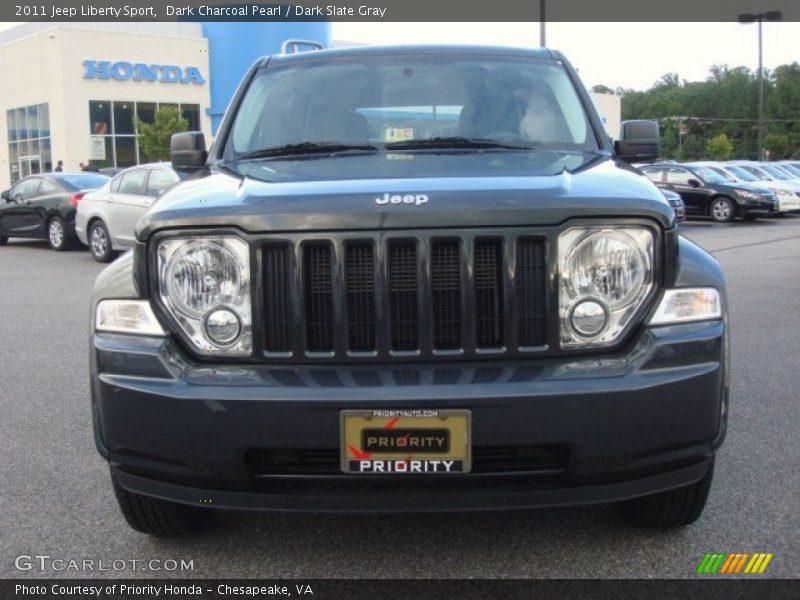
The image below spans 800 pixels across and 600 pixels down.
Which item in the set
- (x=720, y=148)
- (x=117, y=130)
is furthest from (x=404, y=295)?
(x=720, y=148)

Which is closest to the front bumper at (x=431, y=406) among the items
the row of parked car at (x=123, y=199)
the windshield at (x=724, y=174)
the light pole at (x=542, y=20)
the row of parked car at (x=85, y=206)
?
the row of parked car at (x=123, y=199)

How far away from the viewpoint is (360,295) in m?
2.87

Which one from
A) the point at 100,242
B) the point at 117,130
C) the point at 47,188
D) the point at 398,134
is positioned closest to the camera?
the point at 398,134

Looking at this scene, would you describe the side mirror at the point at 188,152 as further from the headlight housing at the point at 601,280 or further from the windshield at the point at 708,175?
the windshield at the point at 708,175

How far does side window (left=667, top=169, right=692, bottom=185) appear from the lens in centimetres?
2286

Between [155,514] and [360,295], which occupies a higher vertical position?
[360,295]

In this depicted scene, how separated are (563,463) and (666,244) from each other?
0.77m

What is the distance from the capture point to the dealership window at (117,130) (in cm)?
3834

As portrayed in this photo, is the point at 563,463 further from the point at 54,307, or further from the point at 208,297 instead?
the point at 54,307

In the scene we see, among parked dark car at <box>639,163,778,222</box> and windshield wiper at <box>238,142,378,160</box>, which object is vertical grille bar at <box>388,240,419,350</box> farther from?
parked dark car at <box>639,163,778,222</box>

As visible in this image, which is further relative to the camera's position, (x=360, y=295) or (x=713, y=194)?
(x=713, y=194)

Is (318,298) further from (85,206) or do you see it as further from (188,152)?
(85,206)

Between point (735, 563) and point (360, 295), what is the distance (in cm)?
159

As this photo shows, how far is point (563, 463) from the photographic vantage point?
279cm
